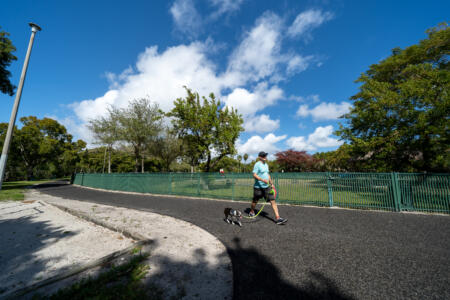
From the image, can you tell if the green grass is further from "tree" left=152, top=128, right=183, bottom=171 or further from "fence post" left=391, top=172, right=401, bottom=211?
"tree" left=152, top=128, right=183, bottom=171

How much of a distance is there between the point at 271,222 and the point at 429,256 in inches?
114

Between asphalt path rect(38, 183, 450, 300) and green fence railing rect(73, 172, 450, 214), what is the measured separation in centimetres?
75

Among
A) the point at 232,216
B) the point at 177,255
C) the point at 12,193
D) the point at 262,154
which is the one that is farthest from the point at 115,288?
the point at 12,193

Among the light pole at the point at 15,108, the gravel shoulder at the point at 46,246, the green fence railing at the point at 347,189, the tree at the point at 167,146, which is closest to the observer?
the gravel shoulder at the point at 46,246

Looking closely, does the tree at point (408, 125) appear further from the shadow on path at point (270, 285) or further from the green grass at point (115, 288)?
the green grass at point (115, 288)

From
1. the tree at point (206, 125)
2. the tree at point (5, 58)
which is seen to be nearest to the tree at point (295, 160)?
the tree at point (206, 125)

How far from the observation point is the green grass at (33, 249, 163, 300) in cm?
191

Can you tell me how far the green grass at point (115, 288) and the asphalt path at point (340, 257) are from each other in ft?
3.61

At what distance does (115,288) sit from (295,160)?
32503 millimetres

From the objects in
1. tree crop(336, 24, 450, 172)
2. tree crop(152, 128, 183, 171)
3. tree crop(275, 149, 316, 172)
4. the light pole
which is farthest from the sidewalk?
tree crop(275, 149, 316, 172)

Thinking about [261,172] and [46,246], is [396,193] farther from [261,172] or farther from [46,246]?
[46,246]

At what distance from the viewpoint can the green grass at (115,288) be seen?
1.91m

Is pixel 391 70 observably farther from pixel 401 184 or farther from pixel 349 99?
pixel 401 184

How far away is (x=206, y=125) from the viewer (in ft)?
43.8
